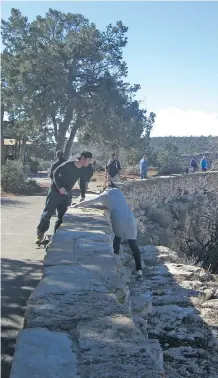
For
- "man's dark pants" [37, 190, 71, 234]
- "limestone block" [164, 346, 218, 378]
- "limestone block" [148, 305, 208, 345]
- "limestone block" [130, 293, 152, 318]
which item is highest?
"man's dark pants" [37, 190, 71, 234]

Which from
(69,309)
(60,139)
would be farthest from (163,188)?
(69,309)

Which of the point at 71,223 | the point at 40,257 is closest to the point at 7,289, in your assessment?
the point at 71,223

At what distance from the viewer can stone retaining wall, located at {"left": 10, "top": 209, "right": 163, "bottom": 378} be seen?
2.16m

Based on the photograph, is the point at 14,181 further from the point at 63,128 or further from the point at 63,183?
the point at 63,183

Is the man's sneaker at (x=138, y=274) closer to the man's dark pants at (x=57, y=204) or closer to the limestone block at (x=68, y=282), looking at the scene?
the man's dark pants at (x=57, y=204)

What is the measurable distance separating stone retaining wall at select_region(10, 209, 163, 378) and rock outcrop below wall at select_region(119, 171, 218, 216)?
10.1 m

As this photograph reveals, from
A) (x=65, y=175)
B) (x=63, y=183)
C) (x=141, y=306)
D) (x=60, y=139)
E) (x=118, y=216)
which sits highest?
(x=60, y=139)

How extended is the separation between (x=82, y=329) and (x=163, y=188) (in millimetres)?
17697

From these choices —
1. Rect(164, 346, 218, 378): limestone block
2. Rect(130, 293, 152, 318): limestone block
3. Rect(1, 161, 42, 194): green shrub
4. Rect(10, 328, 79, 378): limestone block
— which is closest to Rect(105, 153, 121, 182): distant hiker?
Rect(1, 161, 42, 194): green shrub

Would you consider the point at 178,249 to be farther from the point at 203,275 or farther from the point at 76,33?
the point at 76,33

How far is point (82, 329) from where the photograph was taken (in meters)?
2.61

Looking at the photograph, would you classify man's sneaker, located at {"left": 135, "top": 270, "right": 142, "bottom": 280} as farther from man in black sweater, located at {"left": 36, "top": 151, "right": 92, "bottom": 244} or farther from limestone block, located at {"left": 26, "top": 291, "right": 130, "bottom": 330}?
limestone block, located at {"left": 26, "top": 291, "right": 130, "bottom": 330}

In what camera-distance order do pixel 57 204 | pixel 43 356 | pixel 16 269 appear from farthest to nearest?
pixel 57 204 < pixel 16 269 < pixel 43 356

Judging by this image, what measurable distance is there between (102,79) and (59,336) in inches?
968
